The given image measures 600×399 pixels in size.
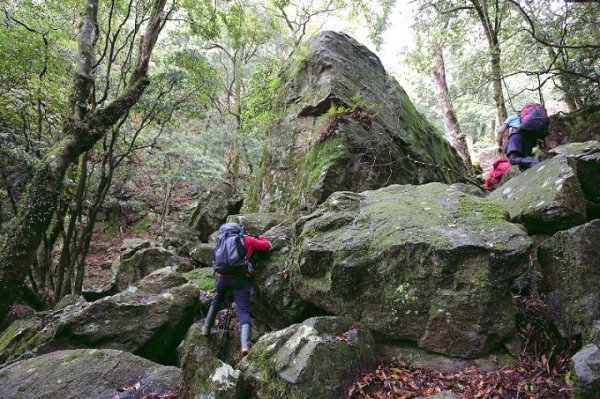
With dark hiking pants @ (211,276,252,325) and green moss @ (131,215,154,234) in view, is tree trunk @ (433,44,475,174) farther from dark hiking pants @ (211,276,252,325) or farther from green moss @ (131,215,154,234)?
green moss @ (131,215,154,234)

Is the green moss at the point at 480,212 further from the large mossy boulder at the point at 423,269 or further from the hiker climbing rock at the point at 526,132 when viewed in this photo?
the hiker climbing rock at the point at 526,132

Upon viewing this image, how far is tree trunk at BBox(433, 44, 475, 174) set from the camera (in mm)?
15281

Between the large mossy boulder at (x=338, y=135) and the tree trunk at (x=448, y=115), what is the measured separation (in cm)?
388

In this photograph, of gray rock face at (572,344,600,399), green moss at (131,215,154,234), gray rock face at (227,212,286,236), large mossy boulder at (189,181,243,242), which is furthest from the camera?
green moss at (131,215,154,234)

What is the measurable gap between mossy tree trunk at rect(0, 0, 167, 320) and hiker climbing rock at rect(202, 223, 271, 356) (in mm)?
3022

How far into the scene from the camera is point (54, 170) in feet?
20.5

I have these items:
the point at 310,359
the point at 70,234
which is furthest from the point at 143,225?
the point at 310,359

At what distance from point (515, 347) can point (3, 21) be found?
47.2 ft

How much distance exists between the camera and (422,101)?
3019 centimetres

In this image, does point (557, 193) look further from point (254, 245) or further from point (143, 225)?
point (143, 225)

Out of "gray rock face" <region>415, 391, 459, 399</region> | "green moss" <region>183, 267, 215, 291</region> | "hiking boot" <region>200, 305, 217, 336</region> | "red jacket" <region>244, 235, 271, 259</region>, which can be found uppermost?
"red jacket" <region>244, 235, 271, 259</region>

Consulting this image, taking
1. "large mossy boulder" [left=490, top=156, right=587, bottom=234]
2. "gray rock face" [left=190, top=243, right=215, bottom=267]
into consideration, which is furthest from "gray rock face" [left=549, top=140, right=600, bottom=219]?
"gray rock face" [left=190, top=243, right=215, bottom=267]

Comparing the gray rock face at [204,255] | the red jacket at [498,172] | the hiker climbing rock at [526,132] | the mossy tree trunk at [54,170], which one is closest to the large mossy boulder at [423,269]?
the hiker climbing rock at [526,132]

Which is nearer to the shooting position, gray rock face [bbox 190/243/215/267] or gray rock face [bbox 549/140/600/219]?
gray rock face [bbox 549/140/600/219]
